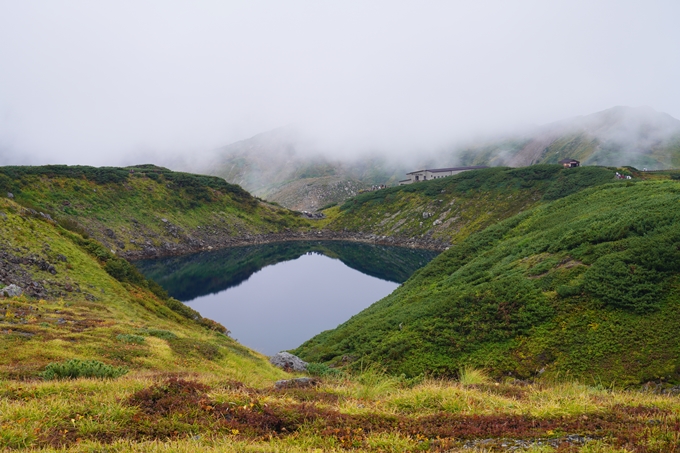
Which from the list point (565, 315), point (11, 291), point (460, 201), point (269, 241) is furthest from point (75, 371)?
point (269, 241)

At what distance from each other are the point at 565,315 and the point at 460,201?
93885 mm

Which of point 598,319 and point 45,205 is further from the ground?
point 45,205

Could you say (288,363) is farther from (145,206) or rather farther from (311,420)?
(145,206)

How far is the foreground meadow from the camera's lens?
6.32m

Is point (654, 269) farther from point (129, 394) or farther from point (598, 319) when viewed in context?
point (129, 394)

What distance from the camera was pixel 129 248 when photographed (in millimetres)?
83312

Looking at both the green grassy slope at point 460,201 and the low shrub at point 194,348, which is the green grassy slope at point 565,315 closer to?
the low shrub at point 194,348

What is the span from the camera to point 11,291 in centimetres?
2277

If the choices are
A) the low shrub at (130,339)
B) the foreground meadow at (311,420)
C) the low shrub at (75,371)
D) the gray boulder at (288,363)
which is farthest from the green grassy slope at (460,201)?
the low shrub at (75,371)

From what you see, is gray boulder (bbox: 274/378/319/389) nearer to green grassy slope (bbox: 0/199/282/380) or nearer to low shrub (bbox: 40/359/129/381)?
green grassy slope (bbox: 0/199/282/380)

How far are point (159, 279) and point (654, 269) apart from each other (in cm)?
6710

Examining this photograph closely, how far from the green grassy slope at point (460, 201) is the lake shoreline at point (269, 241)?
98.3 inches

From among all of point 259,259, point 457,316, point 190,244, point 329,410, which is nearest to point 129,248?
point 190,244

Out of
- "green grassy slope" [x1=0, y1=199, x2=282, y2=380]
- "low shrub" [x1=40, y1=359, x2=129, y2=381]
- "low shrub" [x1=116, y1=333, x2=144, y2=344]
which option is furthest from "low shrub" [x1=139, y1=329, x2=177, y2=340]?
"low shrub" [x1=40, y1=359, x2=129, y2=381]
